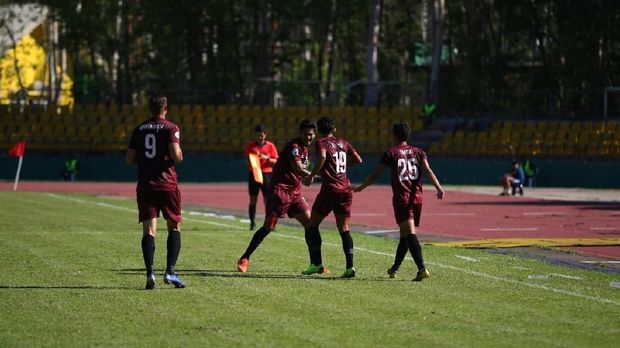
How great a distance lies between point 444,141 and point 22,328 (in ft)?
132

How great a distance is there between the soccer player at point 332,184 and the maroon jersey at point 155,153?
78.5 inches

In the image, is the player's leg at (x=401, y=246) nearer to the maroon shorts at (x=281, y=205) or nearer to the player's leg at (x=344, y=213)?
the player's leg at (x=344, y=213)

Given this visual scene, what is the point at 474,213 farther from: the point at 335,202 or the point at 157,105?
the point at 157,105

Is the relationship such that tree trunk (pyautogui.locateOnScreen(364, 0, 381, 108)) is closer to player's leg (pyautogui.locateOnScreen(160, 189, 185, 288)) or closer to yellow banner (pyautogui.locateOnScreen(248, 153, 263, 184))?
yellow banner (pyautogui.locateOnScreen(248, 153, 263, 184))

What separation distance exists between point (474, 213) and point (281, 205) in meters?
15.3

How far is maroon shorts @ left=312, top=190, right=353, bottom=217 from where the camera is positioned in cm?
1560

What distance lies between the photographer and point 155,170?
13953mm

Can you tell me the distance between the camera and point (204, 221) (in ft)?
89.0

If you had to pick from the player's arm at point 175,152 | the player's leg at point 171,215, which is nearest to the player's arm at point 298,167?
the player's leg at point 171,215

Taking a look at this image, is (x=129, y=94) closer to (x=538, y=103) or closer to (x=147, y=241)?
(x=538, y=103)

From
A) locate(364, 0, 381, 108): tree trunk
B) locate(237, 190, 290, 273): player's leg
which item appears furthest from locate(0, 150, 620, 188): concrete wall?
locate(237, 190, 290, 273): player's leg

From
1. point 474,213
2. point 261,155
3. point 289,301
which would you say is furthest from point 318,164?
point 474,213

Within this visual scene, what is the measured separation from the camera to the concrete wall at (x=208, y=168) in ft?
162

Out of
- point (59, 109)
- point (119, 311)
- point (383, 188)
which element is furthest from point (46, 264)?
point (59, 109)
